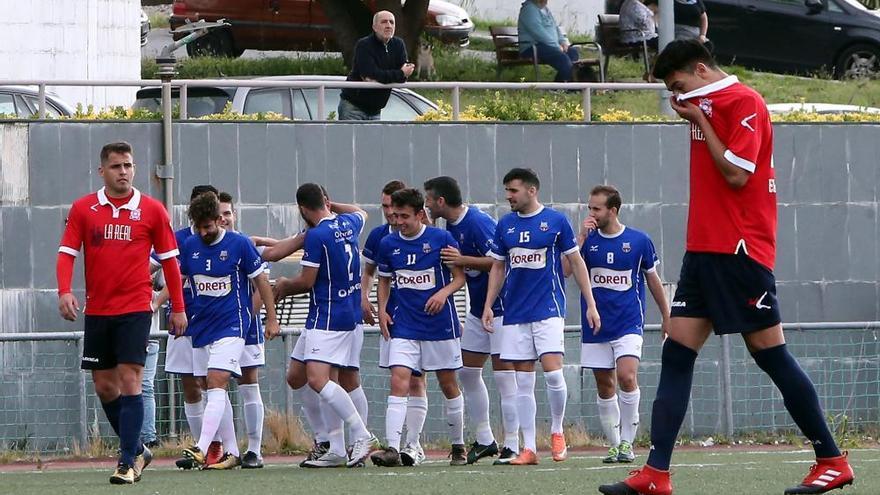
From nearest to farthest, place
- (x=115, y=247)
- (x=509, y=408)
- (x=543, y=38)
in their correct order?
1. (x=115, y=247)
2. (x=509, y=408)
3. (x=543, y=38)

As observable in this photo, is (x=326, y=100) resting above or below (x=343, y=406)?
above

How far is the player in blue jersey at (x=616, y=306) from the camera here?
12.6m

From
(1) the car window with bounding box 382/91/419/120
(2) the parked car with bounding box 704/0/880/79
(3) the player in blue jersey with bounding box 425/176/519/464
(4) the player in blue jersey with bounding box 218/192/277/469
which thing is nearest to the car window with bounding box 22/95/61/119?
(1) the car window with bounding box 382/91/419/120

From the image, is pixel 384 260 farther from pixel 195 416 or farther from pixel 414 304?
pixel 195 416

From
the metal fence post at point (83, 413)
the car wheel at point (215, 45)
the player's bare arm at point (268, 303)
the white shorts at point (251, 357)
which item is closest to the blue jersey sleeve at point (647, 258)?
the player's bare arm at point (268, 303)

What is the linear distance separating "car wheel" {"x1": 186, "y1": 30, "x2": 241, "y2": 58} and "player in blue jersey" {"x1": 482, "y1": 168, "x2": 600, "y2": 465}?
19.4 metres

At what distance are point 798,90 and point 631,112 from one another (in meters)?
9.42

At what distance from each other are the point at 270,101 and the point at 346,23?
33.5 feet

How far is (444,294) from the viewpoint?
1204 cm

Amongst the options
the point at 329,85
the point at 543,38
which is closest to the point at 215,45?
the point at 543,38

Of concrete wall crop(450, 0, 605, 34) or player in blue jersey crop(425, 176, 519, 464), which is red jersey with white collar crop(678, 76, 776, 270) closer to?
player in blue jersey crop(425, 176, 519, 464)

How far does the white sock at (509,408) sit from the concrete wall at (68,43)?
10816 millimetres

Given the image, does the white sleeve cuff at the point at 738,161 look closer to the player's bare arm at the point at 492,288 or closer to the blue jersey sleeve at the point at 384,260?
the player's bare arm at the point at 492,288

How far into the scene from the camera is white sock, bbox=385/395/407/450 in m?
12.1
